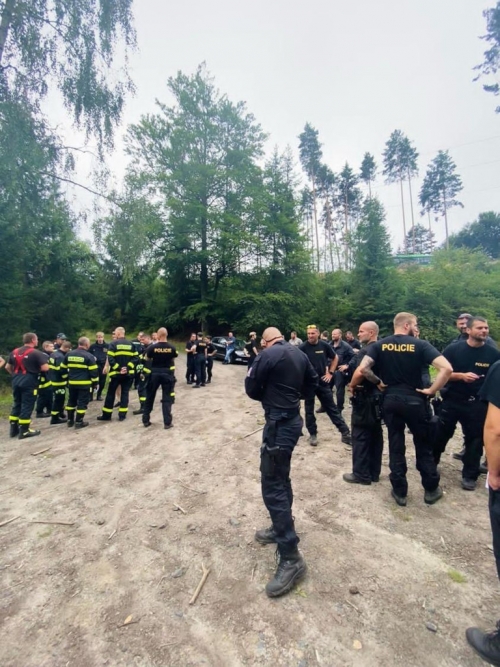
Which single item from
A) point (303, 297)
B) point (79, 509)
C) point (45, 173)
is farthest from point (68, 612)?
point (303, 297)

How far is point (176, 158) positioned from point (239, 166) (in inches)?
182

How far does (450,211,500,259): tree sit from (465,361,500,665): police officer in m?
50.4

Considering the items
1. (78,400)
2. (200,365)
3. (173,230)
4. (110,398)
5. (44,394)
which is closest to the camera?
(78,400)

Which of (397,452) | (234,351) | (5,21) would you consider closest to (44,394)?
(397,452)

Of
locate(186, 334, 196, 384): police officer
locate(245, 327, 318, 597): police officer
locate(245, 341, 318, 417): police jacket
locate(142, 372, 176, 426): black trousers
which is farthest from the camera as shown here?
locate(186, 334, 196, 384): police officer

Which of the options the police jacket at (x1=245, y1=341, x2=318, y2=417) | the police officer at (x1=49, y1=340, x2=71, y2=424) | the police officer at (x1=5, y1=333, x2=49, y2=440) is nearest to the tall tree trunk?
the police officer at (x1=49, y1=340, x2=71, y2=424)

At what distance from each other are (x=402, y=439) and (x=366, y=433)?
48cm

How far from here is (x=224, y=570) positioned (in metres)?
2.58

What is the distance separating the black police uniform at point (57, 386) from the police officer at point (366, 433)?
6145 mm

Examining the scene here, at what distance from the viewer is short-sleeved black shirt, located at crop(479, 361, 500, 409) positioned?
6.14ft

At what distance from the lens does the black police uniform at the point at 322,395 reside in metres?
5.32

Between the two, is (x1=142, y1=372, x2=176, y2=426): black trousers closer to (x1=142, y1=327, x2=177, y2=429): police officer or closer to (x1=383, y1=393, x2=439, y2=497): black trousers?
(x1=142, y1=327, x2=177, y2=429): police officer

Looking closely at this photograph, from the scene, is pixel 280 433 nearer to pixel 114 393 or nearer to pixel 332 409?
pixel 332 409

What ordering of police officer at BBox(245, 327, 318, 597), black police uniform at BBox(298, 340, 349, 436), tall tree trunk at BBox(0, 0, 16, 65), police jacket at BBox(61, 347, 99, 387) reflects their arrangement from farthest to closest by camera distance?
tall tree trunk at BBox(0, 0, 16, 65) < police jacket at BBox(61, 347, 99, 387) < black police uniform at BBox(298, 340, 349, 436) < police officer at BBox(245, 327, 318, 597)
